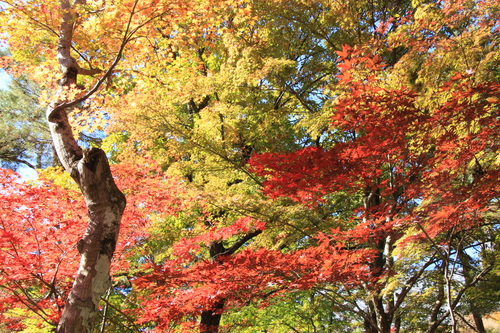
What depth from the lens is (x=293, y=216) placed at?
4922 mm

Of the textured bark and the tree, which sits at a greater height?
the tree

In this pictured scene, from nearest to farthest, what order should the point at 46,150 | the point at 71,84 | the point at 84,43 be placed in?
the point at 71,84
the point at 84,43
the point at 46,150

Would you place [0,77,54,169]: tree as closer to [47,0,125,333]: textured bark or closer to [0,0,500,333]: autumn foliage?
[0,0,500,333]: autumn foliage

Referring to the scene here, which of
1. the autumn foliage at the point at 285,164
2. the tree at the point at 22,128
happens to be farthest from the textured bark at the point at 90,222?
the tree at the point at 22,128

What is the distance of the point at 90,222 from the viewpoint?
2717 millimetres

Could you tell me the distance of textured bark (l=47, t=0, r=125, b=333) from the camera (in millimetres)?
2430

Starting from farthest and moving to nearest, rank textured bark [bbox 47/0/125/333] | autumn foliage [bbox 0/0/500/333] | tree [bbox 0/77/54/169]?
tree [bbox 0/77/54/169]
autumn foliage [bbox 0/0/500/333]
textured bark [bbox 47/0/125/333]

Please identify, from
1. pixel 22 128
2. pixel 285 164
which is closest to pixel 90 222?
pixel 285 164

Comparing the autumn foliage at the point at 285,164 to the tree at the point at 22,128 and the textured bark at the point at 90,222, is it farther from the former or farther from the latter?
the tree at the point at 22,128

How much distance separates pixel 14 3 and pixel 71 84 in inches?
43.5

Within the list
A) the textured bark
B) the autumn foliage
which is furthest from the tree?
the textured bark

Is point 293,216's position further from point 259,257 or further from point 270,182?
point 270,182

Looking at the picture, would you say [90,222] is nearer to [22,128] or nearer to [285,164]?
[285,164]

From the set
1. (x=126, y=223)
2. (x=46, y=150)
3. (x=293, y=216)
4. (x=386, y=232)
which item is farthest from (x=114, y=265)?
(x=46, y=150)
